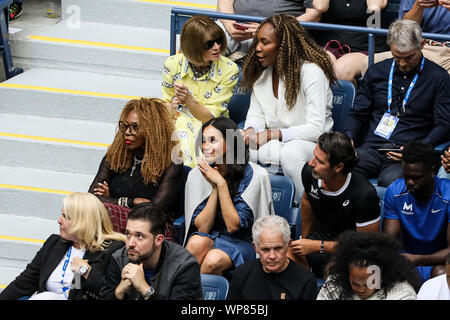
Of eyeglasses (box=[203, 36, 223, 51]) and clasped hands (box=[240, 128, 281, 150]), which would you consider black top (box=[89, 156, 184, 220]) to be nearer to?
clasped hands (box=[240, 128, 281, 150])

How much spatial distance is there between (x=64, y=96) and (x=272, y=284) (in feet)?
9.37

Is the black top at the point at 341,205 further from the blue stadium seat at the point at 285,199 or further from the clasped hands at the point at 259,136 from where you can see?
the clasped hands at the point at 259,136

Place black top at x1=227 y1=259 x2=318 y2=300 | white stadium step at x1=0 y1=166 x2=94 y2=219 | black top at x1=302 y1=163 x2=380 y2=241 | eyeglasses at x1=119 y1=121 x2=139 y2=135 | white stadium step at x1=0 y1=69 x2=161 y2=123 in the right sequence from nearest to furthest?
1. black top at x1=227 y1=259 x2=318 y2=300
2. black top at x1=302 y1=163 x2=380 y2=241
3. eyeglasses at x1=119 y1=121 x2=139 y2=135
4. white stadium step at x1=0 y1=166 x2=94 y2=219
5. white stadium step at x1=0 y1=69 x2=161 y2=123

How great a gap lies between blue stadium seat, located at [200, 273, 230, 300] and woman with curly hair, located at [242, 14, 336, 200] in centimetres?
92

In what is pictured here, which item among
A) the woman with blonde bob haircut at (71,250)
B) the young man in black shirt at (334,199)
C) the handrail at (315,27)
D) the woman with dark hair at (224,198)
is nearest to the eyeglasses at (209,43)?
the handrail at (315,27)

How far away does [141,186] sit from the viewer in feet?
16.2

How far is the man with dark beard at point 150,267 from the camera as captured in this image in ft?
12.8

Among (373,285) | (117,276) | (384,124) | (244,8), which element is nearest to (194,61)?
(244,8)

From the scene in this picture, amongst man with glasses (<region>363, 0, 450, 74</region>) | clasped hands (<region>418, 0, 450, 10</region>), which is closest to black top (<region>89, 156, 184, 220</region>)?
man with glasses (<region>363, 0, 450, 74</region>)

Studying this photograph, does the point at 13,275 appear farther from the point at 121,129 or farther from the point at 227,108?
the point at 227,108

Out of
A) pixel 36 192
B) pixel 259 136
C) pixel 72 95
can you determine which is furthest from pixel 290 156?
pixel 72 95

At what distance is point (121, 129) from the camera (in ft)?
16.4

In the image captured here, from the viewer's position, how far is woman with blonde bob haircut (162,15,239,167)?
5.32 metres

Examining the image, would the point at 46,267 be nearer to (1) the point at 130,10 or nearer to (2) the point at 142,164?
(2) the point at 142,164
